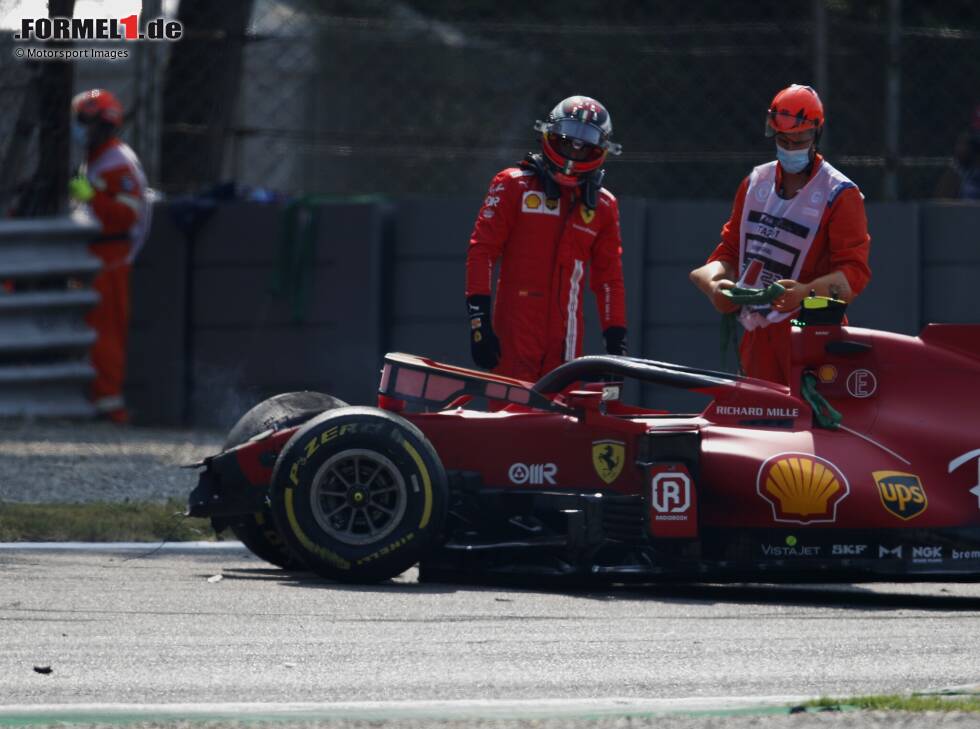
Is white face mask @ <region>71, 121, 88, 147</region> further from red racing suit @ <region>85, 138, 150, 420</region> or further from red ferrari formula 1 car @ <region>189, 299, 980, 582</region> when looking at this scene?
red ferrari formula 1 car @ <region>189, 299, 980, 582</region>

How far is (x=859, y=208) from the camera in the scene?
7332mm

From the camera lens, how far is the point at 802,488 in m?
6.23

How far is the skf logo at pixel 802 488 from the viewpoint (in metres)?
6.21

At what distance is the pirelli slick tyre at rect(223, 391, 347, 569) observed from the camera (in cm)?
683

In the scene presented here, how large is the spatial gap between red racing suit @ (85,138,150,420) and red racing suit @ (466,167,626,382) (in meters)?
4.56

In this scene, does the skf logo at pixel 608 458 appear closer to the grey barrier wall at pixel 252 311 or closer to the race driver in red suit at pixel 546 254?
the race driver in red suit at pixel 546 254

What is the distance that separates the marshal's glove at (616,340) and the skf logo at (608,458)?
1641mm

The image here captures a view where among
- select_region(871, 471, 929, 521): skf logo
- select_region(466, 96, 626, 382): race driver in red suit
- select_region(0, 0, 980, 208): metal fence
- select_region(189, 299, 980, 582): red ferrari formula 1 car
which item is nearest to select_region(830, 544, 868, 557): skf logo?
A: select_region(189, 299, 980, 582): red ferrari formula 1 car

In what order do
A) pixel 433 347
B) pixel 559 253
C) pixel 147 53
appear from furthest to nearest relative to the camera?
1. pixel 147 53
2. pixel 433 347
3. pixel 559 253

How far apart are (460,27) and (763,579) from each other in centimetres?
602

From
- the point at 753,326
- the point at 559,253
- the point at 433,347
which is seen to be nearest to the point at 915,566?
the point at 753,326

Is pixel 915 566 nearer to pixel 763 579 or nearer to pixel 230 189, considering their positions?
pixel 763 579

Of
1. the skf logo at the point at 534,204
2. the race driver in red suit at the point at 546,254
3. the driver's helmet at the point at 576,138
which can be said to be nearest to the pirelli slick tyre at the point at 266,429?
the race driver in red suit at the point at 546,254

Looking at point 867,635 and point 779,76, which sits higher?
point 779,76
